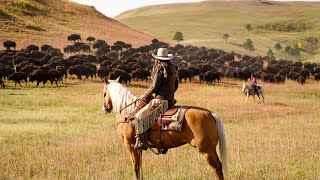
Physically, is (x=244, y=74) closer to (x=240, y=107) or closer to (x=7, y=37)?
(x=240, y=107)

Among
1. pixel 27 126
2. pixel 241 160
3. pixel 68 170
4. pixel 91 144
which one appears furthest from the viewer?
pixel 27 126

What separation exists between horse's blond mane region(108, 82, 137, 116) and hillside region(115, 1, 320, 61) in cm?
8379

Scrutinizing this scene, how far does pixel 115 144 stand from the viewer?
11805 millimetres

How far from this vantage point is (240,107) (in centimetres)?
2355

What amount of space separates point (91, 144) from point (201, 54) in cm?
5680

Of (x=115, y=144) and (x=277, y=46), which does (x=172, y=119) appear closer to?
(x=115, y=144)

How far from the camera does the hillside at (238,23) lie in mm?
113125

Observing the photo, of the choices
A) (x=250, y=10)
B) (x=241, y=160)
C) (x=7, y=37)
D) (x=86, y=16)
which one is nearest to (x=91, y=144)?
(x=241, y=160)

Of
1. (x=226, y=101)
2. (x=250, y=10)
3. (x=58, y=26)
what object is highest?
(x=250, y=10)

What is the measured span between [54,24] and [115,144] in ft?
225

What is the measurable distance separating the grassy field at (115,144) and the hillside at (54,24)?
43.4 m

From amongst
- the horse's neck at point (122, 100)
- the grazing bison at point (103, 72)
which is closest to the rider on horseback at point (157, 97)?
the horse's neck at point (122, 100)

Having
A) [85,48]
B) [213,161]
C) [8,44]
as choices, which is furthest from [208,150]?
[85,48]

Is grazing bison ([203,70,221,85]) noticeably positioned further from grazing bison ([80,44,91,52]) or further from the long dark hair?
the long dark hair
